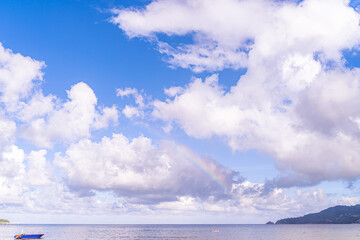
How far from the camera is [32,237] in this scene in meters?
182
